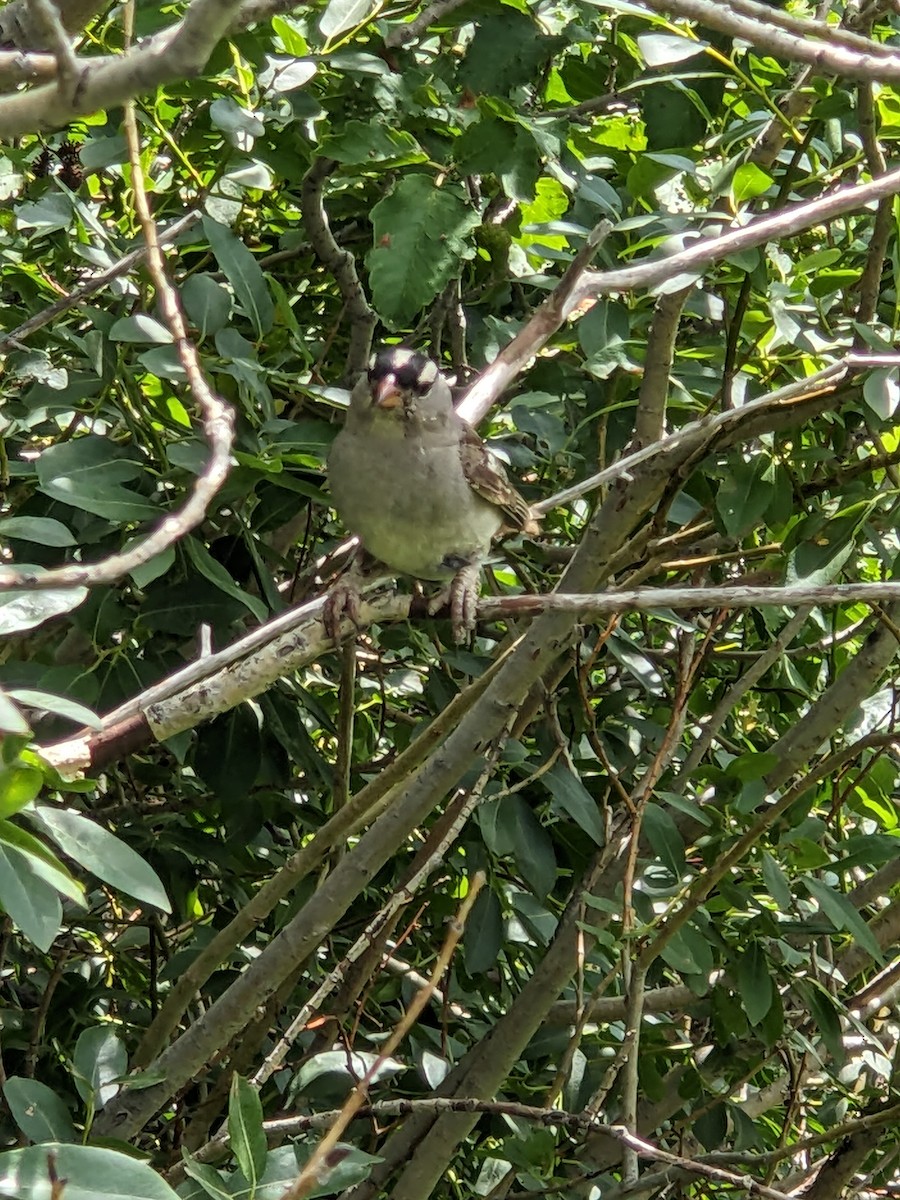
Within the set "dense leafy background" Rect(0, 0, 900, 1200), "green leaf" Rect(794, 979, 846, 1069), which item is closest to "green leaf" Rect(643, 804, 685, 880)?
"dense leafy background" Rect(0, 0, 900, 1200)

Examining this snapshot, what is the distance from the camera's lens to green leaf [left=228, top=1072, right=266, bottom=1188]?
2.21 meters

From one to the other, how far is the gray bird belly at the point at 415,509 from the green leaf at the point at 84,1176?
6.05 feet

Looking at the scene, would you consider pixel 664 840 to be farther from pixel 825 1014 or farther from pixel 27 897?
pixel 27 897

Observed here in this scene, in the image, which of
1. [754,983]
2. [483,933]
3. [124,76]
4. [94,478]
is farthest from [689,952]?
[124,76]

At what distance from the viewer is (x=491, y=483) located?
362 centimetres

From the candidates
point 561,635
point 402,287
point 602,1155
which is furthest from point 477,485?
point 602,1155

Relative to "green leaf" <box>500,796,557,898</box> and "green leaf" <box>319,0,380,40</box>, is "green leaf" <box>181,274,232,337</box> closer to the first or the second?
"green leaf" <box>319,0,380,40</box>

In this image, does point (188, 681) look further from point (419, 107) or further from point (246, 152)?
point (419, 107)

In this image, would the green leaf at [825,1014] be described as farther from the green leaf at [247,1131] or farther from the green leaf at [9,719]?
the green leaf at [9,719]

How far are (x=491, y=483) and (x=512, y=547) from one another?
0.89 feet

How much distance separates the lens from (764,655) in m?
3.38

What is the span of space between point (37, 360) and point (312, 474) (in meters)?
0.71

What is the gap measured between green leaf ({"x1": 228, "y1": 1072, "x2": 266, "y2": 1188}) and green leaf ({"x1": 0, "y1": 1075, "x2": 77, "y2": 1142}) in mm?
388

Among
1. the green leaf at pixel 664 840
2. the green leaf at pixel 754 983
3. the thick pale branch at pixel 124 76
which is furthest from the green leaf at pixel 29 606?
the green leaf at pixel 754 983
